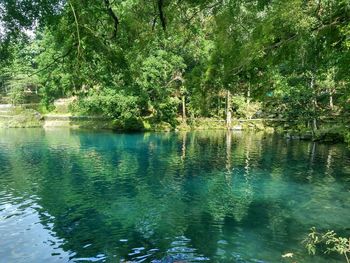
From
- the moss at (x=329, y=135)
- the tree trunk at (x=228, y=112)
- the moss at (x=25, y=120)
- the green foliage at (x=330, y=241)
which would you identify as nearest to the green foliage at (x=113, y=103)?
the moss at (x=25, y=120)

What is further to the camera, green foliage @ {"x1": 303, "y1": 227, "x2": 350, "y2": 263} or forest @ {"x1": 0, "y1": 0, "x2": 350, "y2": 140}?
green foliage @ {"x1": 303, "y1": 227, "x2": 350, "y2": 263}

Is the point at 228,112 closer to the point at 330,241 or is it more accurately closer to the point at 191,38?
the point at 191,38

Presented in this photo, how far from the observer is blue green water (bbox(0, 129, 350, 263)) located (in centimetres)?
1111

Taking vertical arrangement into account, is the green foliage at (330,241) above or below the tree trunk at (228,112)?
below

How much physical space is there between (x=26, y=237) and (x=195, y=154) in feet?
58.8

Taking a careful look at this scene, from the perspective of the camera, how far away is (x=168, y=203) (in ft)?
51.8

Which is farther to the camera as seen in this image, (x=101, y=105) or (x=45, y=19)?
(x=101, y=105)

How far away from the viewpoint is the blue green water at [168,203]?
11.1 meters

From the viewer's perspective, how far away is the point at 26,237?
39.6 ft

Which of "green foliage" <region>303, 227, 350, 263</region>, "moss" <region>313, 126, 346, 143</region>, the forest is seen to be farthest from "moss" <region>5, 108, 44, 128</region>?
"green foliage" <region>303, 227, 350, 263</region>

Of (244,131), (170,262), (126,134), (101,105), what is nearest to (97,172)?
(170,262)

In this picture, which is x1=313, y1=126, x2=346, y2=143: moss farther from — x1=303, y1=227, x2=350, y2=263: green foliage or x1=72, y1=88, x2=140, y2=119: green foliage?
x1=303, y1=227, x2=350, y2=263: green foliage

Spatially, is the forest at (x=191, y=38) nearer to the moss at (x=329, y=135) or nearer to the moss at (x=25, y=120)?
the moss at (x=329, y=135)

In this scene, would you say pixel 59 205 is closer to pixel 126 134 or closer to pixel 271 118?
pixel 126 134
